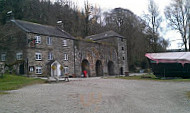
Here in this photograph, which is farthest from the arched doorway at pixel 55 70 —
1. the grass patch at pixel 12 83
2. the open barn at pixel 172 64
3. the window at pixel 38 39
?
the open barn at pixel 172 64

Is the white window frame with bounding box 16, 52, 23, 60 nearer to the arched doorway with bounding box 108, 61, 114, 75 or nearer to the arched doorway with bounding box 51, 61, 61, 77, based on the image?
the arched doorway with bounding box 51, 61, 61, 77

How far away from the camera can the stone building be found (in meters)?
29.0

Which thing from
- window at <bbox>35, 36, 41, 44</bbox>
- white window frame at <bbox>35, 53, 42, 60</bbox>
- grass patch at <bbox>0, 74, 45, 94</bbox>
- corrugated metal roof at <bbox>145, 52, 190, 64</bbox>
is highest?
window at <bbox>35, 36, 41, 44</bbox>

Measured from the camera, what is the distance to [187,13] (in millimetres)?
34750

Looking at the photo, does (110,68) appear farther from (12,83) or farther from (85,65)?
(12,83)

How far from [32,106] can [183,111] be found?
6390 mm

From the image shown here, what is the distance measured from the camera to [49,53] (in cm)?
3203

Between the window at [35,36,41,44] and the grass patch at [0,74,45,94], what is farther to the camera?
the window at [35,36,41,44]

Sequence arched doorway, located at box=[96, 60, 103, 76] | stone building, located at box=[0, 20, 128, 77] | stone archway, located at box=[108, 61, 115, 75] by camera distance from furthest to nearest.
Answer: stone archway, located at box=[108, 61, 115, 75] → arched doorway, located at box=[96, 60, 103, 76] → stone building, located at box=[0, 20, 128, 77]

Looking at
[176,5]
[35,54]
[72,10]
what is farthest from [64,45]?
[72,10]

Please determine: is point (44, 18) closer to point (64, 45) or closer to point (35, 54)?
point (64, 45)

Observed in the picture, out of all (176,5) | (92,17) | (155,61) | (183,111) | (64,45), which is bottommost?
(183,111)

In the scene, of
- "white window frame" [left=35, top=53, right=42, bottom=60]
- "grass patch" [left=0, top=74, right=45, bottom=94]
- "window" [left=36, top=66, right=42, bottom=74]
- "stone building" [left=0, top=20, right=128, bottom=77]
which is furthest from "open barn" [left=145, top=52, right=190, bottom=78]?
"white window frame" [left=35, top=53, right=42, bottom=60]

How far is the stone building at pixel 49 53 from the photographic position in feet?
95.1
